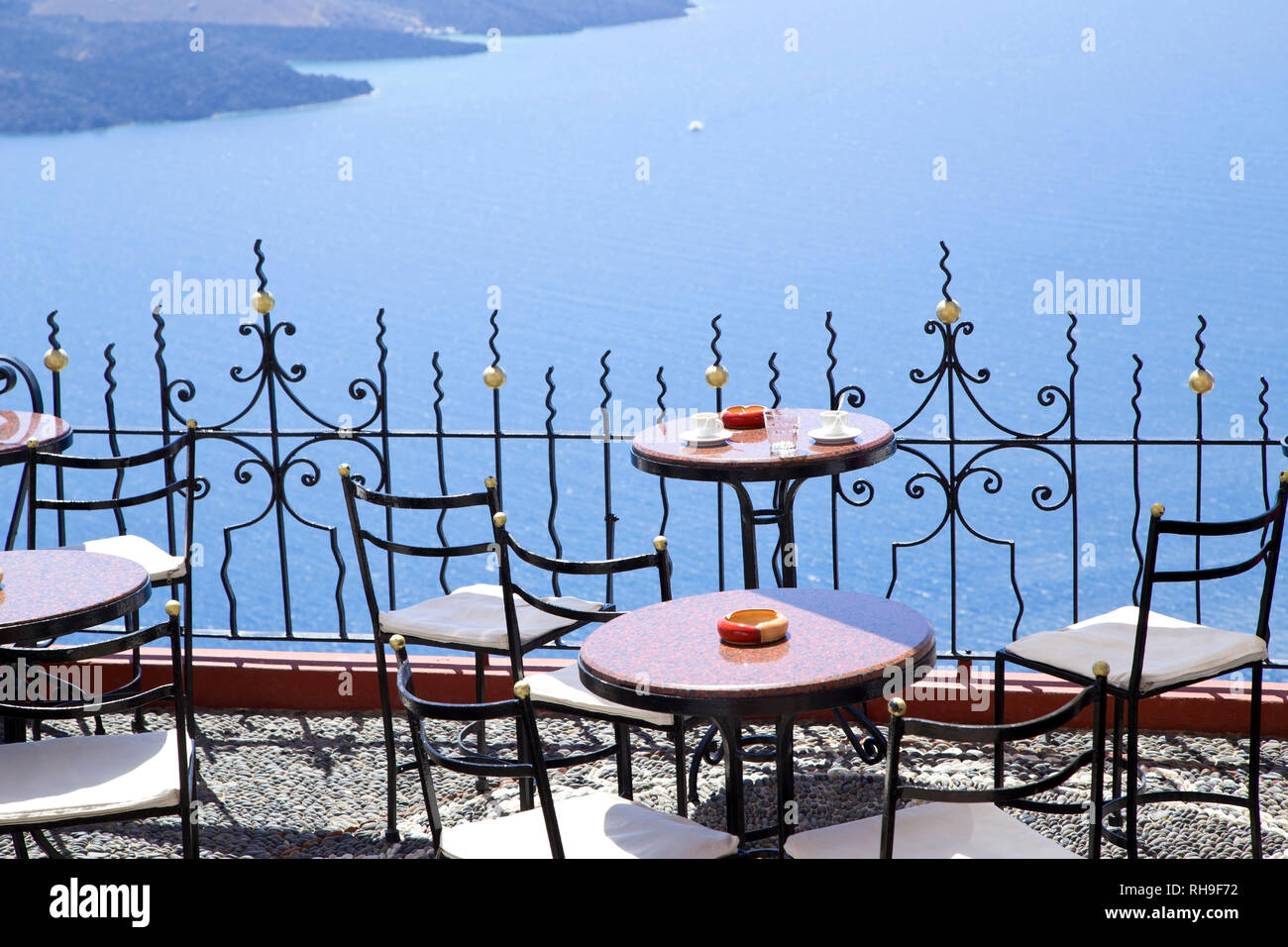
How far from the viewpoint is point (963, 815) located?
236cm

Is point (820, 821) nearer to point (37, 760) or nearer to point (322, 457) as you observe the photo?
point (37, 760)

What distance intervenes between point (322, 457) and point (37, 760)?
2484 cm

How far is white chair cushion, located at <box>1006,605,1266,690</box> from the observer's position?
2.98 metres

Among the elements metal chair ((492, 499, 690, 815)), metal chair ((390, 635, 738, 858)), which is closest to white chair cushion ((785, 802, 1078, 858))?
metal chair ((390, 635, 738, 858))

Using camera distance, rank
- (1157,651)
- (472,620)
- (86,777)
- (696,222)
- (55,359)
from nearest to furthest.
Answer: (86,777)
(1157,651)
(472,620)
(55,359)
(696,222)

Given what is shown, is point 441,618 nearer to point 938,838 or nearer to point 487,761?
point 487,761

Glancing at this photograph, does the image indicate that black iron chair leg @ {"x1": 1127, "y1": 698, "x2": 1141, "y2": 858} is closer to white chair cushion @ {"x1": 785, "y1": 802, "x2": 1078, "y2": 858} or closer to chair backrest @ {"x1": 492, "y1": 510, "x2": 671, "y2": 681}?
white chair cushion @ {"x1": 785, "y1": 802, "x2": 1078, "y2": 858}

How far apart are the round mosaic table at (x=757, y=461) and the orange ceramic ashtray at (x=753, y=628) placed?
877 millimetres

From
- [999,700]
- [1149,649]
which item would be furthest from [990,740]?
[999,700]

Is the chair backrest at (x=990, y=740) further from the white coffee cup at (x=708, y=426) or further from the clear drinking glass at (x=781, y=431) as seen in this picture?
the white coffee cup at (x=708, y=426)

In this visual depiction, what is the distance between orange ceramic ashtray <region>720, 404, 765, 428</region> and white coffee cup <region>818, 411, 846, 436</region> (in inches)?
10.6

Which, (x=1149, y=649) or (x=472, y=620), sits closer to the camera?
(x=1149, y=649)

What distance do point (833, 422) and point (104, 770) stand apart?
2110mm
